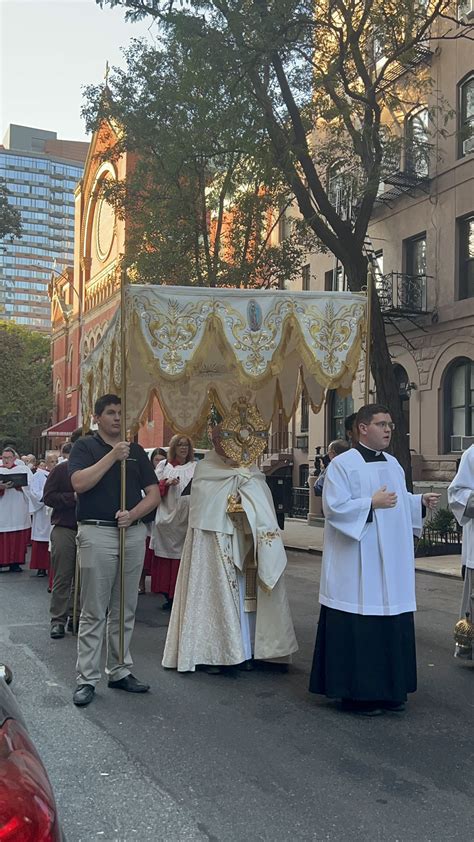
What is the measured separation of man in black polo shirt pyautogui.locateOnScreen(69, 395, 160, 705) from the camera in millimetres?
5344

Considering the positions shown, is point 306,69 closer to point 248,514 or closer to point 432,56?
point 432,56

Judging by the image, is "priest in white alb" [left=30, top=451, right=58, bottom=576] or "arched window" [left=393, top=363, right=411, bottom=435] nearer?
"priest in white alb" [left=30, top=451, right=58, bottom=576]

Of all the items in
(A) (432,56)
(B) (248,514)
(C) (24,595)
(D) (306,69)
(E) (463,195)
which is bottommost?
(C) (24,595)

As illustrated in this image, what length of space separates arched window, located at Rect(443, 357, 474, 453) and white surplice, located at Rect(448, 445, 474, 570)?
12.5 m

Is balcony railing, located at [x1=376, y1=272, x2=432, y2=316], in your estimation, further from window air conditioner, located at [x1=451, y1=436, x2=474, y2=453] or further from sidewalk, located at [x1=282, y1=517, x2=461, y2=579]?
sidewalk, located at [x1=282, y1=517, x2=461, y2=579]

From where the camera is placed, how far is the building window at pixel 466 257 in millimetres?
18797

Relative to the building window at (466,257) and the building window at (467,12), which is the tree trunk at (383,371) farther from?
the building window at (467,12)

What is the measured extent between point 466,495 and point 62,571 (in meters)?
4.14

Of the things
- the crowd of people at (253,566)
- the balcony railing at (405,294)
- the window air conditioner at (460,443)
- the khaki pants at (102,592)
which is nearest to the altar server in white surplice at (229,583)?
the crowd of people at (253,566)

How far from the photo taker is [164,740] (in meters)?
4.56

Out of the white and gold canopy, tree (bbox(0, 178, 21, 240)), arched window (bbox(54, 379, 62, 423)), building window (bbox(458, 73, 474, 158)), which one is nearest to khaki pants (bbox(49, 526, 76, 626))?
the white and gold canopy

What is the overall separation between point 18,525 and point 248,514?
7278 mm

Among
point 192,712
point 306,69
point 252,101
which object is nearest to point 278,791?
point 192,712

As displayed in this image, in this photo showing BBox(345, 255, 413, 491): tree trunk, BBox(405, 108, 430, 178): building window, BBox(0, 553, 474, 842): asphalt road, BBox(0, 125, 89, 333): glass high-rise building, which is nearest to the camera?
BBox(0, 553, 474, 842): asphalt road
